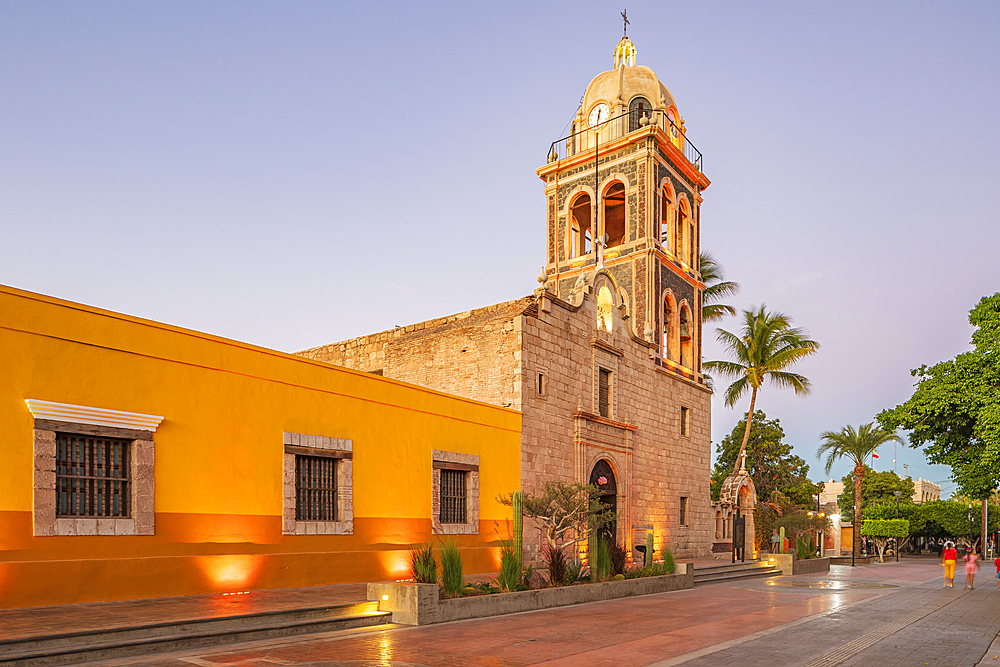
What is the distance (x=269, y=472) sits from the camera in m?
13.7

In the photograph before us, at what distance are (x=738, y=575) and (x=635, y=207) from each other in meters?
13.6

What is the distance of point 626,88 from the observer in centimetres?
3045

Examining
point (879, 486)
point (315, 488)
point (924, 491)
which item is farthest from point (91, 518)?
point (924, 491)

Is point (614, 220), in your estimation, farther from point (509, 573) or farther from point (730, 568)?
point (509, 573)

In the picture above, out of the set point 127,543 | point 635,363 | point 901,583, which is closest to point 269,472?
point 127,543

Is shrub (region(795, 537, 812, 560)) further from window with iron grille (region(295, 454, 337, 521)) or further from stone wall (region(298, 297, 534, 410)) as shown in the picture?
window with iron grille (region(295, 454, 337, 521))

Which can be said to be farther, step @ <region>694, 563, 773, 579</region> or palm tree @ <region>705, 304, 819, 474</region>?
palm tree @ <region>705, 304, 819, 474</region>

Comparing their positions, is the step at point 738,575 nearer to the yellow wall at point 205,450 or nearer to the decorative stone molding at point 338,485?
the yellow wall at point 205,450

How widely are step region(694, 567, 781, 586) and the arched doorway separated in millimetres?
3597

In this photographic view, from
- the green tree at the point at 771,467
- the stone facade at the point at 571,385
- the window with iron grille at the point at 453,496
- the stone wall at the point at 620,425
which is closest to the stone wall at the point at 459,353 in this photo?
the stone facade at the point at 571,385

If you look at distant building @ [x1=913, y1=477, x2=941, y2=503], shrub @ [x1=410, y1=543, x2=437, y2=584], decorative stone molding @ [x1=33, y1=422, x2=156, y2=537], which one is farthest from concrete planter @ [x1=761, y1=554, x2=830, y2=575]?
distant building @ [x1=913, y1=477, x2=941, y2=503]

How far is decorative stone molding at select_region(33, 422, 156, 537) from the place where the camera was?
10.4 m

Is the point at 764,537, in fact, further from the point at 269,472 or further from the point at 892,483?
the point at 892,483

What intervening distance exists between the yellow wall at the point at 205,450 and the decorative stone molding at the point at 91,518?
0.13m
